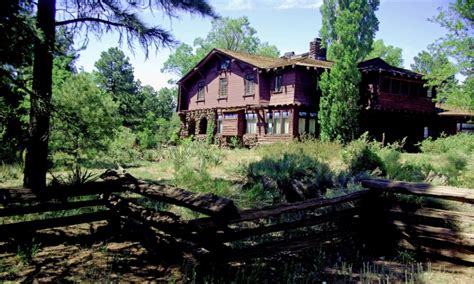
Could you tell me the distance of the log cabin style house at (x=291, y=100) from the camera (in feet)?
85.9

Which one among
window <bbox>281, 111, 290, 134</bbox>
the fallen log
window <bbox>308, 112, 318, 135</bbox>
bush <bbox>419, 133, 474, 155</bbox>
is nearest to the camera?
the fallen log

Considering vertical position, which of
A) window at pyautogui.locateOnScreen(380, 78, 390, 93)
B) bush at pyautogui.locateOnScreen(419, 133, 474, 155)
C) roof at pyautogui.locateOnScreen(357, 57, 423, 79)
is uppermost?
roof at pyautogui.locateOnScreen(357, 57, 423, 79)

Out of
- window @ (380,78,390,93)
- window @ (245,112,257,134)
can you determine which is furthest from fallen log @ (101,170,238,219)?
window @ (245,112,257,134)

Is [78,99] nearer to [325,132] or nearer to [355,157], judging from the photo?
[355,157]

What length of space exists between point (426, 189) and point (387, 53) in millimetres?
64925

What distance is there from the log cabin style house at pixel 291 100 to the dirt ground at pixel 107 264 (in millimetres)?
21099

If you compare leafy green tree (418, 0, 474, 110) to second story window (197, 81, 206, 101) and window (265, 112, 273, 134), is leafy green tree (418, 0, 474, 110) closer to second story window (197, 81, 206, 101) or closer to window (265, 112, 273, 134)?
window (265, 112, 273, 134)

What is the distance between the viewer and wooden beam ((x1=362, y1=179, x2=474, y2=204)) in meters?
5.24

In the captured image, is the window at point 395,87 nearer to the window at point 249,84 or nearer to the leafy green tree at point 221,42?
the window at point 249,84

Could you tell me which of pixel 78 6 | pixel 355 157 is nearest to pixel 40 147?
pixel 78 6

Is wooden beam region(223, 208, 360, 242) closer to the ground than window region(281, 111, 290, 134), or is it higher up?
closer to the ground

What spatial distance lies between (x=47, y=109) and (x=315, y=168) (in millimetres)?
7967

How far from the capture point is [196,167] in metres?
13.6

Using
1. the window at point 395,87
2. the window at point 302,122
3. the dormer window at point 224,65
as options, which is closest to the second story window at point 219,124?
the dormer window at point 224,65
